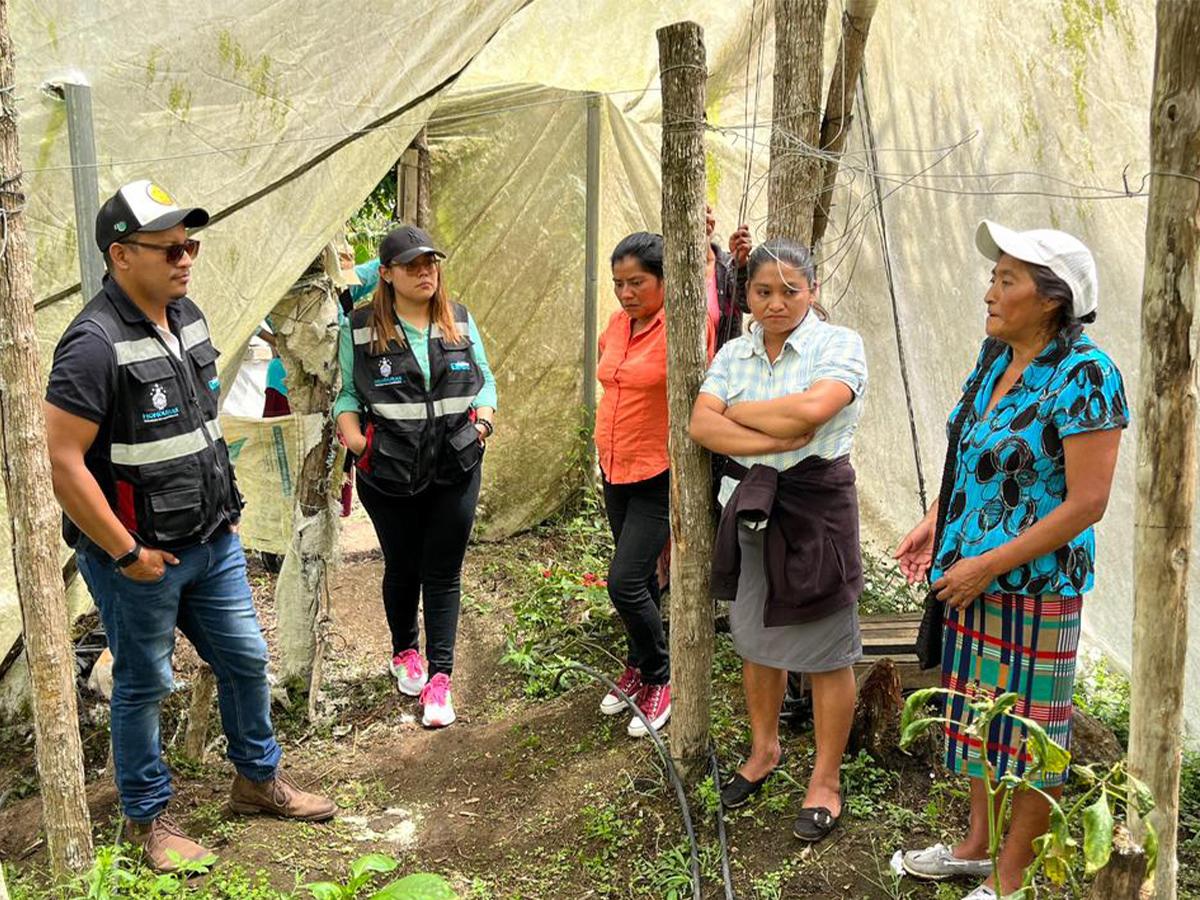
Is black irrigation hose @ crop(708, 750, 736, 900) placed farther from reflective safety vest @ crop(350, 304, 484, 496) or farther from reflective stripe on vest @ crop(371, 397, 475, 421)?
reflective stripe on vest @ crop(371, 397, 475, 421)

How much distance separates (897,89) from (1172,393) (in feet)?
10.4

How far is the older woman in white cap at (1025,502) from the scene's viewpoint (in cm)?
231

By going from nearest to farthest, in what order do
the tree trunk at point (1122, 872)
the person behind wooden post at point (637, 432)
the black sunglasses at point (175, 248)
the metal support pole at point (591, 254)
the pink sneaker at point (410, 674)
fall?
the tree trunk at point (1122, 872) < the black sunglasses at point (175, 248) < the person behind wooden post at point (637, 432) < the pink sneaker at point (410, 674) < the metal support pole at point (591, 254)

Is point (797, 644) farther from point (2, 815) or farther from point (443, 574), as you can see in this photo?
point (2, 815)

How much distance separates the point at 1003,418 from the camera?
8.09ft

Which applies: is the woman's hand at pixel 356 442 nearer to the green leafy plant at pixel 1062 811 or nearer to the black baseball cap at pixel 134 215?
the black baseball cap at pixel 134 215

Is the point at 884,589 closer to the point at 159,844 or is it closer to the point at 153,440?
the point at 159,844

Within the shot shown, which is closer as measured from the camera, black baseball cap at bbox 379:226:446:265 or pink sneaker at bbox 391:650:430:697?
black baseball cap at bbox 379:226:446:265

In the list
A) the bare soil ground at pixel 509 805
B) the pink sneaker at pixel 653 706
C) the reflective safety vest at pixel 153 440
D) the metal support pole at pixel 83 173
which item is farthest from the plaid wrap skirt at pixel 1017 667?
the metal support pole at pixel 83 173

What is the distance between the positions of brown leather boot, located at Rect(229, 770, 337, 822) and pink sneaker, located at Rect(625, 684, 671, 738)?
42.5 inches

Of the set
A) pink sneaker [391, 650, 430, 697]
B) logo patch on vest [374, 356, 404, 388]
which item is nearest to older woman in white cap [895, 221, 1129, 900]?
logo patch on vest [374, 356, 404, 388]

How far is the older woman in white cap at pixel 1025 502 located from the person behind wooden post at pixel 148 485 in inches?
77.4

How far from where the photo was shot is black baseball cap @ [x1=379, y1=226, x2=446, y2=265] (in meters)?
3.59

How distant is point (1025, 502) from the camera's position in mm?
2430
